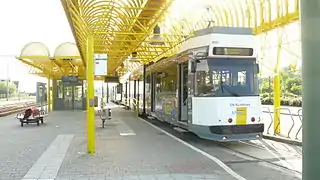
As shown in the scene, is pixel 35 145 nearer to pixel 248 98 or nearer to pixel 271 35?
pixel 248 98

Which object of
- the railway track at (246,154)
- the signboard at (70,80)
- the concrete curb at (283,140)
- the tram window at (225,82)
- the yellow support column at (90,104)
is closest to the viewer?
the railway track at (246,154)

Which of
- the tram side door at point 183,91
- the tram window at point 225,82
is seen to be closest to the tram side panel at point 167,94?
the tram side door at point 183,91

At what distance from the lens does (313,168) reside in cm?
220

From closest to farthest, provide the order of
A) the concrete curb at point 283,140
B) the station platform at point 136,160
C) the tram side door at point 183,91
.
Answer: the station platform at point 136,160 → the concrete curb at point 283,140 → the tram side door at point 183,91

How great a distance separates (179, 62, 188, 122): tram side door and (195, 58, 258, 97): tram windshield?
1249 millimetres

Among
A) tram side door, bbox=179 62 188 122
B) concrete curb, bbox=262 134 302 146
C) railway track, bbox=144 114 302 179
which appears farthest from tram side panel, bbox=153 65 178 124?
concrete curb, bbox=262 134 302 146

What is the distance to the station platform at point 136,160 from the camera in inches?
309

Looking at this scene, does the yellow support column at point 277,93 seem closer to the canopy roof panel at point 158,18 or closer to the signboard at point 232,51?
the canopy roof panel at point 158,18

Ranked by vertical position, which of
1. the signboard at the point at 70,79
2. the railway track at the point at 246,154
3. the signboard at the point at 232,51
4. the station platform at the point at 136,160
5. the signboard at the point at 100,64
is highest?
the signboard at the point at 70,79

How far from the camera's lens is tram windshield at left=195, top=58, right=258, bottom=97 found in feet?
38.8

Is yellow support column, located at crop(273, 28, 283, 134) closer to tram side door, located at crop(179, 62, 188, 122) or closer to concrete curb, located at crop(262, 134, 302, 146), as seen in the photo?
concrete curb, located at crop(262, 134, 302, 146)

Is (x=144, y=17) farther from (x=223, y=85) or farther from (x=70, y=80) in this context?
(x=70, y=80)

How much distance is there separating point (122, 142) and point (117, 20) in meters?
5.23

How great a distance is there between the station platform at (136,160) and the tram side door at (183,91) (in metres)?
0.90
